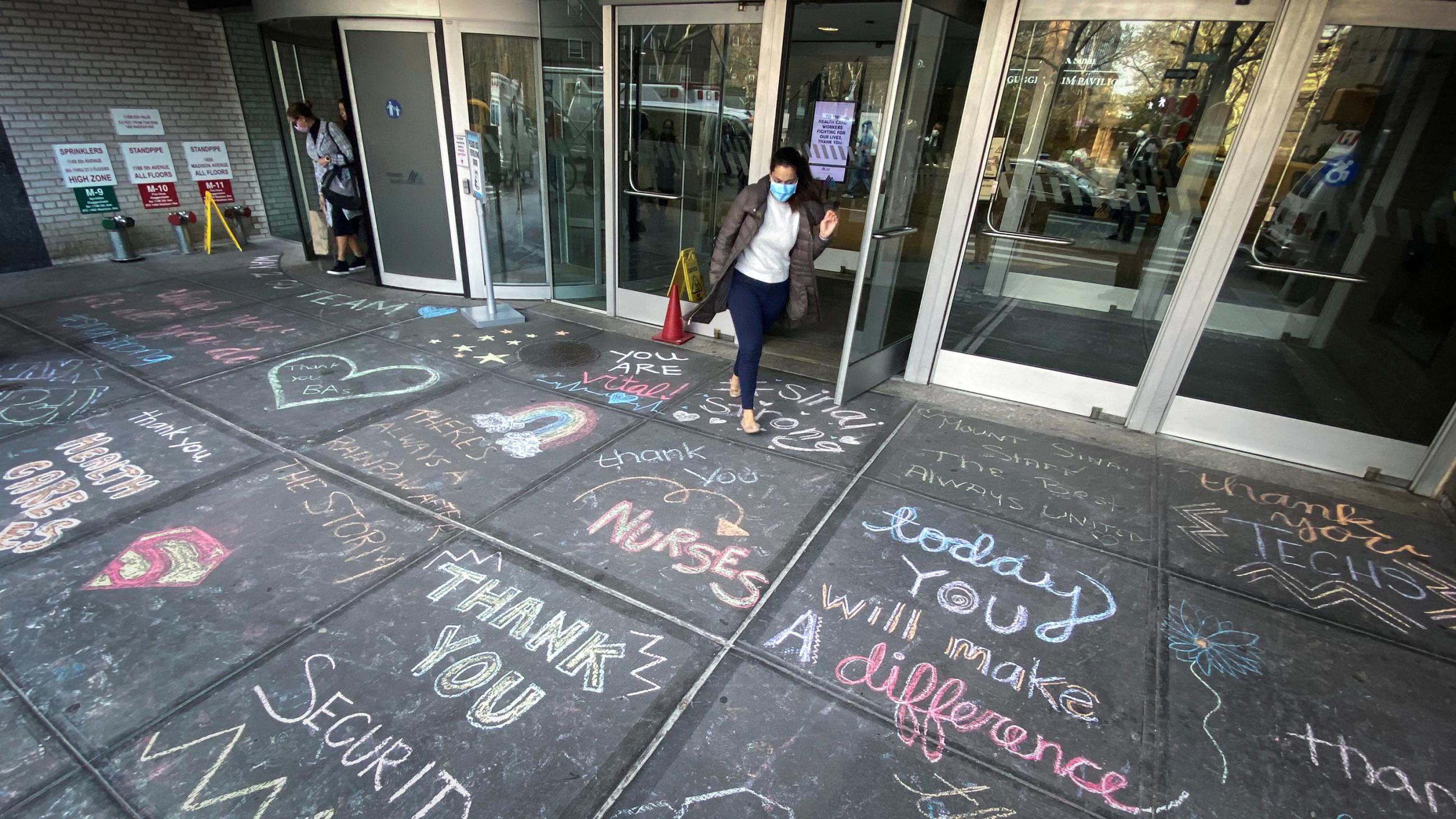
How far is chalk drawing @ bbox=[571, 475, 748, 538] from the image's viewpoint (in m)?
3.57

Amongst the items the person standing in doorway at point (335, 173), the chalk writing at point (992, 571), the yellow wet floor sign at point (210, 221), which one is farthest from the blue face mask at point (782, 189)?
the yellow wet floor sign at point (210, 221)

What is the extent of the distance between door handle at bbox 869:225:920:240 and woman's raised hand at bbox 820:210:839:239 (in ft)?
1.12

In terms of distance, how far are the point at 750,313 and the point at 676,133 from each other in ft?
8.60

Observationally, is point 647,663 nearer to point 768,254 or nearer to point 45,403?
point 768,254

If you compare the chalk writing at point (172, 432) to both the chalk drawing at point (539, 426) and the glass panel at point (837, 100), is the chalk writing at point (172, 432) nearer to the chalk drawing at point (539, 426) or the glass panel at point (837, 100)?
the chalk drawing at point (539, 426)

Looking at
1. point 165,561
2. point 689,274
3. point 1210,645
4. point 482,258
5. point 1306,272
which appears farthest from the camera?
point 482,258

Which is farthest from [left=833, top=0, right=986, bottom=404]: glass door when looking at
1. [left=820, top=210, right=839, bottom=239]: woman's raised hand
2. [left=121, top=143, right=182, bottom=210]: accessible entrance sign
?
[left=121, top=143, right=182, bottom=210]: accessible entrance sign

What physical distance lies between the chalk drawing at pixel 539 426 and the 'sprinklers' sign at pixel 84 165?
740cm

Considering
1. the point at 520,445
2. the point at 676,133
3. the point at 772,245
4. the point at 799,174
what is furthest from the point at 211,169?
the point at 799,174

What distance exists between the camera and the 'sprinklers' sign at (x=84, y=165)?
7.69 meters

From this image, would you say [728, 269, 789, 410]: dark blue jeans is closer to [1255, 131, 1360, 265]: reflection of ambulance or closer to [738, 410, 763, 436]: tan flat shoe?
[738, 410, 763, 436]: tan flat shoe

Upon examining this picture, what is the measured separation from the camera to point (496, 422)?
458 centimetres

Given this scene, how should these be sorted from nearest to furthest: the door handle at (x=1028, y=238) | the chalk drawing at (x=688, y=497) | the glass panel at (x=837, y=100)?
the chalk drawing at (x=688, y=497) → the door handle at (x=1028, y=238) → the glass panel at (x=837, y=100)

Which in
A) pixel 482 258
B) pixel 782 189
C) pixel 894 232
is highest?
pixel 782 189
